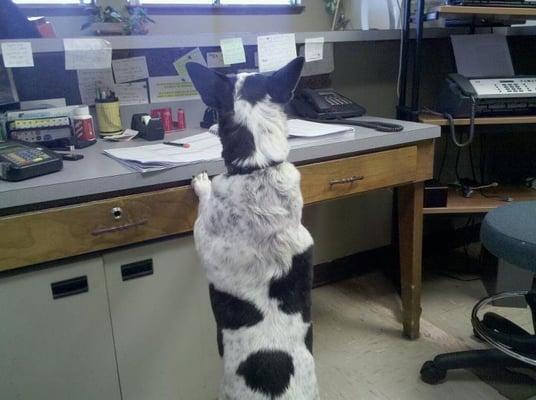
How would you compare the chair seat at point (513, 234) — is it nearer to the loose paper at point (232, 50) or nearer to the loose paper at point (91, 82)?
the loose paper at point (232, 50)

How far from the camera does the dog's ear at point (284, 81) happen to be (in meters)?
0.98

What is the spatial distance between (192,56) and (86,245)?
86cm

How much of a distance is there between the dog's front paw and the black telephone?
0.63m

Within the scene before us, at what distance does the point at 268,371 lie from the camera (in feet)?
3.02

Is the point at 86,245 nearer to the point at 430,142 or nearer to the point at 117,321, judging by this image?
the point at 117,321

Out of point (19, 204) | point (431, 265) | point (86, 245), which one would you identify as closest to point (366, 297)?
point (431, 265)

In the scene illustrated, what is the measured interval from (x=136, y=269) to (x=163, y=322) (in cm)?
16

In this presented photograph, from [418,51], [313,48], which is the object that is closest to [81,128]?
[313,48]

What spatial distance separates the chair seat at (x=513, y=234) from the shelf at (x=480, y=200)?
42 centimetres

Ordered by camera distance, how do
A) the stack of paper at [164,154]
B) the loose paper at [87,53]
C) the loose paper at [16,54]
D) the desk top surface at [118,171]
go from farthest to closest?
1. the loose paper at [87,53]
2. the loose paper at [16,54]
3. the stack of paper at [164,154]
4. the desk top surface at [118,171]

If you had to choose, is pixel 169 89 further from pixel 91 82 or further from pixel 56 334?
pixel 56 334

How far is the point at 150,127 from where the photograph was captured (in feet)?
4.46

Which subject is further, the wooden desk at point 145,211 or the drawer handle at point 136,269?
the drawer handle at point 136,269

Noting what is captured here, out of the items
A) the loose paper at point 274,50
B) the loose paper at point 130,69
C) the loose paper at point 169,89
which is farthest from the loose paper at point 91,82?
the loose paper at point 274,50
